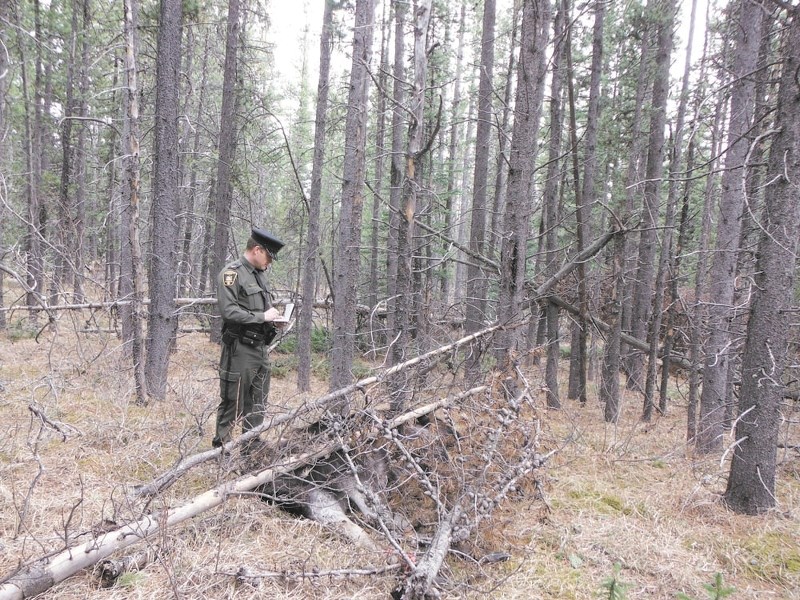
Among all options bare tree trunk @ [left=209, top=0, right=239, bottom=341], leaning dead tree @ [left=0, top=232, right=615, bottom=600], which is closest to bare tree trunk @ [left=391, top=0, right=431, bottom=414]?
leaning dead tree @ [left=0, top=232, right=615, bottom=600]

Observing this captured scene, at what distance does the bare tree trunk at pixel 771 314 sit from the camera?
4184 millimetres

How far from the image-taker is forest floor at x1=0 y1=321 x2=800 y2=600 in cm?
315

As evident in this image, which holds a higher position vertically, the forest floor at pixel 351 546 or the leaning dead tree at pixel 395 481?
the leaning dead tree at pixel 395 481

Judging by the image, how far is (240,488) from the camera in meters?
3.87

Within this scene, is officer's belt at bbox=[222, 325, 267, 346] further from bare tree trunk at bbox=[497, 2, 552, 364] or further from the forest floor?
bare tree trunk at bbox=[497, 2, 552, 364]

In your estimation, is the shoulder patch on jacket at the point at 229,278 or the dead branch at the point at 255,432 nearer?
the dead branch at the point at 255,432

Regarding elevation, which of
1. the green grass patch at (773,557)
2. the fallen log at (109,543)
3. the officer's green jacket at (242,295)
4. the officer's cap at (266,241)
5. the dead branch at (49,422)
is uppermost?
the officer's cap at (266,241)

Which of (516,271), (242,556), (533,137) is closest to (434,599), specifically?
(242,556)

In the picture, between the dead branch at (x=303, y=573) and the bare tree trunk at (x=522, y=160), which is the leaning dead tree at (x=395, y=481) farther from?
the bare tree trunk at (x=522, y=160)

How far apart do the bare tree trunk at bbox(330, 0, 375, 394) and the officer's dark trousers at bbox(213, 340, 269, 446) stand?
1959 mm

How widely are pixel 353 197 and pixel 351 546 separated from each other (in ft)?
16.3

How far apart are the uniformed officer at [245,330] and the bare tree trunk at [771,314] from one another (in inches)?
183

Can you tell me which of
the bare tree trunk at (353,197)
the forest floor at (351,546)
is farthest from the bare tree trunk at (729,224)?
the bare tree trunk at (353,197)

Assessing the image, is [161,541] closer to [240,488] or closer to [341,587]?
[240,488]
